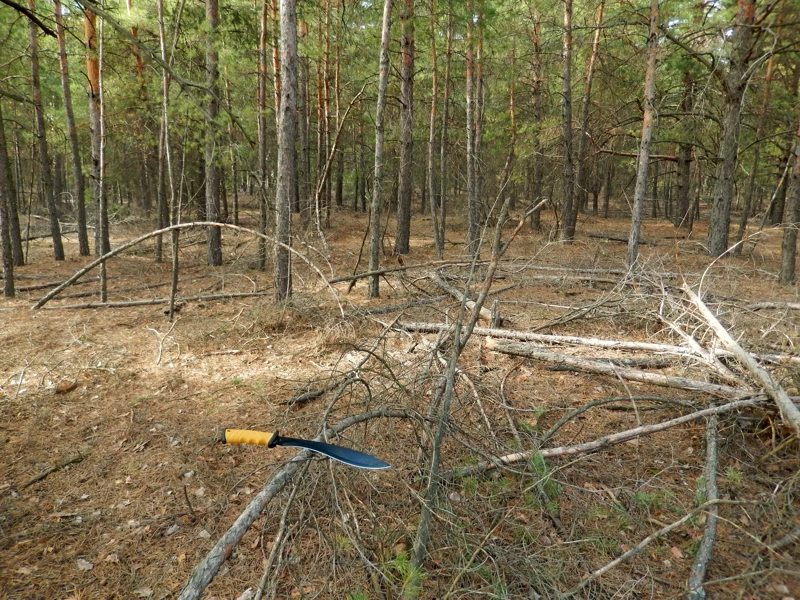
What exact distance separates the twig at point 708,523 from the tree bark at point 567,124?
1072cm

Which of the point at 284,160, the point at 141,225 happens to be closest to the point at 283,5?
the point at 284,160

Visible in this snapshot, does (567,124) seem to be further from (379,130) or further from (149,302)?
(149,302)

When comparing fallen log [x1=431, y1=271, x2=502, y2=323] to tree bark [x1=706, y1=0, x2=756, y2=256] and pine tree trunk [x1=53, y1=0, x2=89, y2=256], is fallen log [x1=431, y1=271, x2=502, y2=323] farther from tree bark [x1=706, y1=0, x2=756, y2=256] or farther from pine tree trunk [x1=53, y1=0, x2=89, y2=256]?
pine tree trunk [x1=53, y1=0, x2=89, y2=256]

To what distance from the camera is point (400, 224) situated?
13312 millimetres

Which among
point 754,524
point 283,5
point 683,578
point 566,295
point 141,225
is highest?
point 283,5

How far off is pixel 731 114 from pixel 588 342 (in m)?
9.89

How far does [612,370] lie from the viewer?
457cm

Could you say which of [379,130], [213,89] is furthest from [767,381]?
[213,89]

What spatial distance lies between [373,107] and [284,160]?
16375 mm

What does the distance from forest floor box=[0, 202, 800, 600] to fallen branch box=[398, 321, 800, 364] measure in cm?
14

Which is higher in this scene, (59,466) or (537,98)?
(537,98)

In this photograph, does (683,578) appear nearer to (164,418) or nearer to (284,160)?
(164,418)

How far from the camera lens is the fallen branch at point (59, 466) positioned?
3.47m

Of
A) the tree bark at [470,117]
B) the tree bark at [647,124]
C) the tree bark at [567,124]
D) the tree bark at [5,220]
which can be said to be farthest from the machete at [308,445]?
the tree bark at [567,124]
